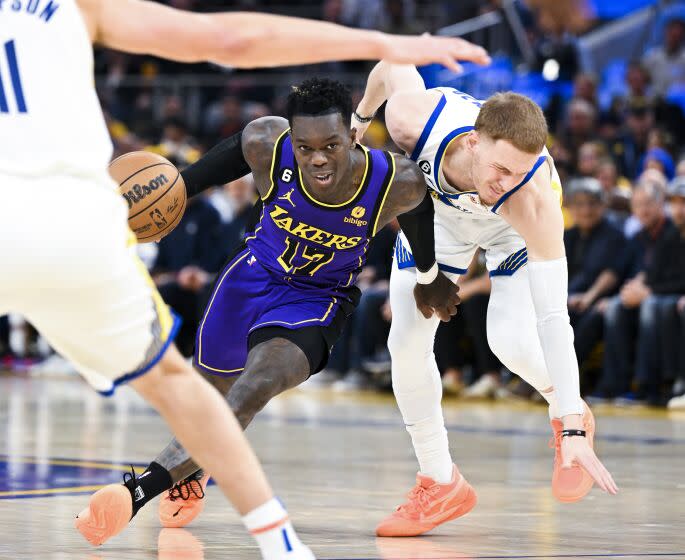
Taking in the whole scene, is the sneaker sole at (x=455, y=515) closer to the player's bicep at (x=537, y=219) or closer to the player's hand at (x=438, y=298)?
the player's hand at (x=438, y=298)

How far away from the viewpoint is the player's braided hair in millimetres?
4801

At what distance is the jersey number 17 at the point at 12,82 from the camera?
3.11m

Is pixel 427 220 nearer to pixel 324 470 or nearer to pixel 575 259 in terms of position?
pixel 324 470

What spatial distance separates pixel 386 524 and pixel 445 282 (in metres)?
0.99

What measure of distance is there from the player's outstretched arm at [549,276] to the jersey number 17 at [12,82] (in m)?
2.28

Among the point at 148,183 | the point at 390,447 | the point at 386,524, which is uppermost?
the point at 148,183

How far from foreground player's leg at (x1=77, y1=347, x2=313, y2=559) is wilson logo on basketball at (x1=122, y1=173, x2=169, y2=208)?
185cm

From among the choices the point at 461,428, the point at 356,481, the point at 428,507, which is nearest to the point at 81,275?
the point at 428,507

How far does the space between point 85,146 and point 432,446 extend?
8.42 ft

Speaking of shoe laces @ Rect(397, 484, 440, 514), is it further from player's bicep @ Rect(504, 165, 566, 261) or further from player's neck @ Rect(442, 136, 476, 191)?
player's neck @ Rect(442, 136, 476, 191)

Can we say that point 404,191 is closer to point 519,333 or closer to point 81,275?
point 519,333

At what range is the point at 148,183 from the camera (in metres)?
5.14

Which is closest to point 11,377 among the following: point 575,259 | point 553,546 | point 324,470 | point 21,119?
point 575,259

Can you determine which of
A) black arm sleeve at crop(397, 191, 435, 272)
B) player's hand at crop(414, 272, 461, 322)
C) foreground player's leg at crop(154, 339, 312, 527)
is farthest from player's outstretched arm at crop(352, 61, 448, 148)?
foreground player's leg at crop(154, 339, 312, 527)
